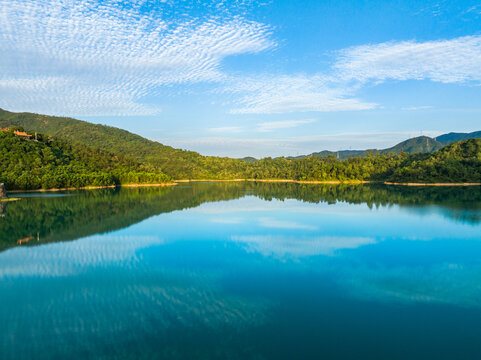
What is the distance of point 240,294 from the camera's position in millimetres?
11172

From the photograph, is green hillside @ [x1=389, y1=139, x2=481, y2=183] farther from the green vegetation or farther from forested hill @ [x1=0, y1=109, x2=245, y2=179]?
forested hill @ [x1=0, y1=109, x2=245, y2=179]

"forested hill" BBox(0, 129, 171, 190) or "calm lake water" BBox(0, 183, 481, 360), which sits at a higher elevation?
"forested hill" BBox(0, 129, 171, 190)

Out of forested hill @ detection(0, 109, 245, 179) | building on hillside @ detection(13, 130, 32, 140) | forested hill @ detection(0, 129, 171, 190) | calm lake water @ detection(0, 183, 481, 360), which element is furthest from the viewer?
forested hill @ detection(0, 109, 245, 179)

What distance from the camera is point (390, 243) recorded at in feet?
65.4

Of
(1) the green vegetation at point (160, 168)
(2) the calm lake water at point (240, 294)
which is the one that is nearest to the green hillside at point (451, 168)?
(1) the green vegetation at point (160, 168)

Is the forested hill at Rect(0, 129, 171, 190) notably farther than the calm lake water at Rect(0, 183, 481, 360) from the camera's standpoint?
Yes

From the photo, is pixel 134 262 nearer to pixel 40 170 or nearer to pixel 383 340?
pixel 383 340

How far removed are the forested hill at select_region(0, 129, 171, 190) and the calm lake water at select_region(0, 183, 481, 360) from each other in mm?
50039

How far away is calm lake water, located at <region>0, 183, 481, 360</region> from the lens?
25.9 ft

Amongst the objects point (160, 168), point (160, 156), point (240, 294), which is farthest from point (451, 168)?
point (160, 156)

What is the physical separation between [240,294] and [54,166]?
83820 mm

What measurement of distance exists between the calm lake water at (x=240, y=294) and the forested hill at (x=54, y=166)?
164 ft

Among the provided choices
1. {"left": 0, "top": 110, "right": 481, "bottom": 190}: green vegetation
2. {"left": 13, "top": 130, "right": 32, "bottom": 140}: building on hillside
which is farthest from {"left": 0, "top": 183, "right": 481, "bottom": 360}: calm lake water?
{"left": 13, "top": 130, "right": 32, "bottom": 140}: building on hillside

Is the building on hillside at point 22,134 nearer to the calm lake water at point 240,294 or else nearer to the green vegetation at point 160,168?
the green vegetation at point 160,168
